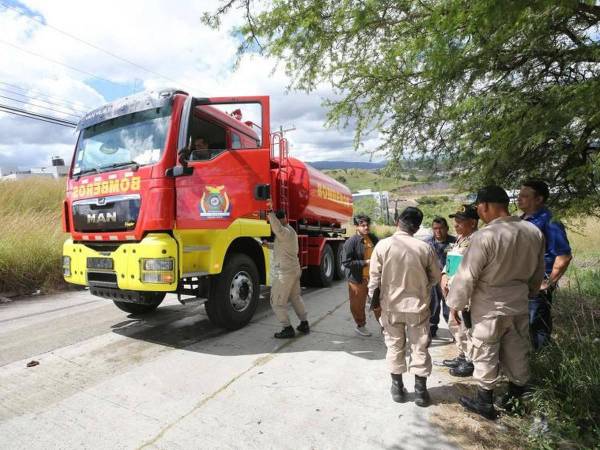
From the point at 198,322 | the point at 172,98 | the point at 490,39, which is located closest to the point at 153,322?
the point at 198,322

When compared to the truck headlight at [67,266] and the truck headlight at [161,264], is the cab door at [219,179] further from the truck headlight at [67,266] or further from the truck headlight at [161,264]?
the truck headlight at [67,266]

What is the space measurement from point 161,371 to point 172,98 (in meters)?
2.83

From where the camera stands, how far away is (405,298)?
288cm

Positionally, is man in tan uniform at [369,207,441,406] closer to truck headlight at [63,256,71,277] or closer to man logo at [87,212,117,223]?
man logo at [87,212,117,223]

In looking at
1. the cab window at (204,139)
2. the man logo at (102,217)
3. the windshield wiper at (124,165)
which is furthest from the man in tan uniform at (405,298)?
the man logo at (102,217)

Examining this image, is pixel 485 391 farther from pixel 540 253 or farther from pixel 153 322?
pixel 153 322

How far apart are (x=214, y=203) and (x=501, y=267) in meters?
2.87

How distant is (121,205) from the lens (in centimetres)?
403

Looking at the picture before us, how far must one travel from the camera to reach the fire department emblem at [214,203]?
4074mm

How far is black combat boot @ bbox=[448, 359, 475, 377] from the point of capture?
3.27 m

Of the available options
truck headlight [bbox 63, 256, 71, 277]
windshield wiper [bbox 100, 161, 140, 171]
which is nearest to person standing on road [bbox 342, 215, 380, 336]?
windshield wiper [bbox 100, 161, 140, 171]

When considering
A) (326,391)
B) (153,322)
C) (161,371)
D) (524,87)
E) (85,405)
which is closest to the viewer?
(85,405)

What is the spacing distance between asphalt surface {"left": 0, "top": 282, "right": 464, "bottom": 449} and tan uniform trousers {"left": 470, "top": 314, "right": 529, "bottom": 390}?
18.8 inches

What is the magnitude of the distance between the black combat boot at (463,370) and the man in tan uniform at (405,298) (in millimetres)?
653
